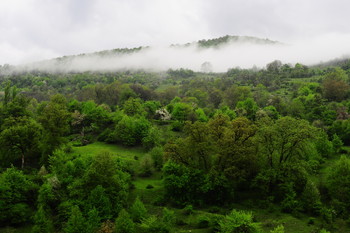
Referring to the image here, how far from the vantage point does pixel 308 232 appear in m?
38.8

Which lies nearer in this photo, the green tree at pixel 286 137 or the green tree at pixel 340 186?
the green tree at pixel 340 186

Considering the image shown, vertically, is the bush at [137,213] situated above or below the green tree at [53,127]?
below

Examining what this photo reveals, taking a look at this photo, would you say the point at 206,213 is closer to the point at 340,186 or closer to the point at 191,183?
the point at 191,183

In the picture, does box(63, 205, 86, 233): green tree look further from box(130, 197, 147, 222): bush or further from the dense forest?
box(130, 197, 147, 222): bush

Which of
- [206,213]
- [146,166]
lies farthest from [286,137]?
[146,166]

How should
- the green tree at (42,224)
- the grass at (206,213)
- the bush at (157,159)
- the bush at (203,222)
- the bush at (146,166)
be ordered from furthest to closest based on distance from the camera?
the bush at (157,159) → the bush at (146,166) → the bush at (203,222) → the grass at (206,213) → the green tree at (42,224)

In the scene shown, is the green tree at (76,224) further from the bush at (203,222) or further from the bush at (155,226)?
the bush at (203,222)

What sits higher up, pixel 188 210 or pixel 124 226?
pixel 124 226

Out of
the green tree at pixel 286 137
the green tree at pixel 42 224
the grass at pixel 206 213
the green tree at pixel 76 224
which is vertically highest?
the green tree at pixel 286 137

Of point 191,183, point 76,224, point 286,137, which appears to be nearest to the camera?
point 76,224

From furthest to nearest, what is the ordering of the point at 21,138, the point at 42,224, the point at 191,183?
the point at 21,138 → the point at 191,183 → the point at 42,224

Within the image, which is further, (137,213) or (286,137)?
(286,137)

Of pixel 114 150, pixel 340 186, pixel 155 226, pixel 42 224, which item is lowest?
pixel 42 224

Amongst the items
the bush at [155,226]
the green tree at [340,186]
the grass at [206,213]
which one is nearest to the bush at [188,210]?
the grass at [206,213]
